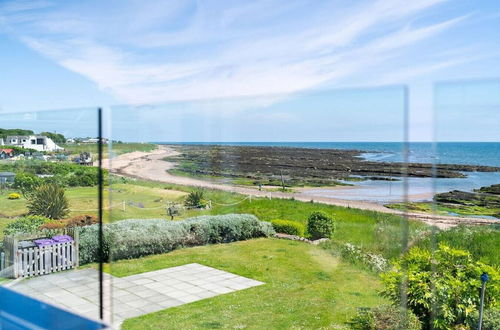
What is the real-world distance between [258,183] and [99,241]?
145cm

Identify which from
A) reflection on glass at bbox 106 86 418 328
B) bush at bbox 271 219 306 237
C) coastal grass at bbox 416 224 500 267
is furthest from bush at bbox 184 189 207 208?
coastal grass at bbox 416 224 500 267

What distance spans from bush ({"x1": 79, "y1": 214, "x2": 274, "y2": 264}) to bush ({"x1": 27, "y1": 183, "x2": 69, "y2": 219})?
30 cm

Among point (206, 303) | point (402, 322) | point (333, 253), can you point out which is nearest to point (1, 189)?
point (206, 303)

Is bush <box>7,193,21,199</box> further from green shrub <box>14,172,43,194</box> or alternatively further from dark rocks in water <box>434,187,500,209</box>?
dark rocks in water <box>434,187,500,209</box>

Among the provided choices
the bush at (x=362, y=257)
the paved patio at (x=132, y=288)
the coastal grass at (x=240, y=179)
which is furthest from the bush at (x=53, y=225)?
the bush at (x=362, y=257)

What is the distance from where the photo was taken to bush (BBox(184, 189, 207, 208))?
3.59m

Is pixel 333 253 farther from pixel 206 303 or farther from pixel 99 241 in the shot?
pixel 99 241

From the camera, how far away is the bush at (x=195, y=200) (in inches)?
141

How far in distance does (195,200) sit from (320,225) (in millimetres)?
1157

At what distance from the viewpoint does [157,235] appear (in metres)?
3.60

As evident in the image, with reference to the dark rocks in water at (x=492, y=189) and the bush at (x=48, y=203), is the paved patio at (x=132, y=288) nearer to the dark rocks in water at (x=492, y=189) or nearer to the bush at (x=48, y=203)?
the bush at (x=48, y=203)

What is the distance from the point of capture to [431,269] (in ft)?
8.84

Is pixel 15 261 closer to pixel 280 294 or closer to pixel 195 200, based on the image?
pixel 195 200

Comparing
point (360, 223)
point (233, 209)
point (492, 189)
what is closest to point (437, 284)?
point (360, 223)
